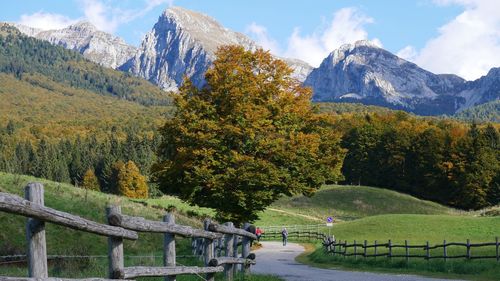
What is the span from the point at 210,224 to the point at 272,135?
21346 mm

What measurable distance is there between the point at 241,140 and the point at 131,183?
110 meters

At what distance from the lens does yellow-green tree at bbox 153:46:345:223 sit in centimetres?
3531

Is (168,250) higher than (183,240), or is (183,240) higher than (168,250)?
(168,250)

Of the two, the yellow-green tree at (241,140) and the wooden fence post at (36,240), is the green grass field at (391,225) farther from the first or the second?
the wooden fence post at (36,240)

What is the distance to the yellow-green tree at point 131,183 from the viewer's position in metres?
142

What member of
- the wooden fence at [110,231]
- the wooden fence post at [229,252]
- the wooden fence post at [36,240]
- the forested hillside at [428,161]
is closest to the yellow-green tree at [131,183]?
the forested hillside at [428,161]

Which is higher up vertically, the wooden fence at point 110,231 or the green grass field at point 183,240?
the wooden fence at point 110,231

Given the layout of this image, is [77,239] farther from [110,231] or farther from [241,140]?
[110,231]

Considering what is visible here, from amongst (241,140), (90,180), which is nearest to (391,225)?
(241,140)

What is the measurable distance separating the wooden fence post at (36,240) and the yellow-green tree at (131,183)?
447 ft

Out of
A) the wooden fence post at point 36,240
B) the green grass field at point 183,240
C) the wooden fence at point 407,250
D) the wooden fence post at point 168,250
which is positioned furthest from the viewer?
the wooden fence at point 407,250

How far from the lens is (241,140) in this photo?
3634cm

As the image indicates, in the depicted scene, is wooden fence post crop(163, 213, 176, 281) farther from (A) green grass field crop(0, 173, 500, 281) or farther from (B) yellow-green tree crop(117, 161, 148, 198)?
(B) yellow-green tree crop(117, 161, 148, 198)

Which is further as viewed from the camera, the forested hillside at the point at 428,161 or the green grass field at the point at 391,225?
the forested hillside at the point at 428,161
